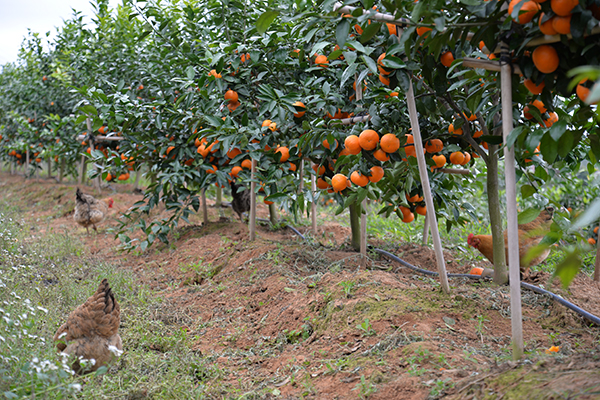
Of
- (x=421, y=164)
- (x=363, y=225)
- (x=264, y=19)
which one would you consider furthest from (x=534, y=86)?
(x=363, y=225)

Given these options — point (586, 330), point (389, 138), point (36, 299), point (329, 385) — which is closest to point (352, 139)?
point (389, 138)

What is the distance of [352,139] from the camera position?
2004mm

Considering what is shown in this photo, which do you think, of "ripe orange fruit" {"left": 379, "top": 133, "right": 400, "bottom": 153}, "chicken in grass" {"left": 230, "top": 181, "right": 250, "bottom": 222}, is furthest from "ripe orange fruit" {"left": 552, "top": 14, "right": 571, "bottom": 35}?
"chicken in grass" {"left": 230, "top": 181, "right": 250, "bottom": 222}

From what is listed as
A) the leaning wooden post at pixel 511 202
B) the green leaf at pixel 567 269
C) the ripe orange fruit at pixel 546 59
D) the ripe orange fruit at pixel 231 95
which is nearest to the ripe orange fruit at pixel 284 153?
the ripe orange fruit at pixel 231 95

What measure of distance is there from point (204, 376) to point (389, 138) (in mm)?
1382

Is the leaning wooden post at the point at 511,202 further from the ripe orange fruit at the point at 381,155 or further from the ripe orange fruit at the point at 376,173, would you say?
the ripe orange fruit at the point at 376,173

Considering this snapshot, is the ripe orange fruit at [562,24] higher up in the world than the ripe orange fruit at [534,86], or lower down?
higher up

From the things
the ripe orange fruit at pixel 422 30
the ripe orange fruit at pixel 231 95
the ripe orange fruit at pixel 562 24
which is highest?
the ripe orange fruit at pixel 231 95

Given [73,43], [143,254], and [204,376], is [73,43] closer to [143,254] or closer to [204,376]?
[143,254]

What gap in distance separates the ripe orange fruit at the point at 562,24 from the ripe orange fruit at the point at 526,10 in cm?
7

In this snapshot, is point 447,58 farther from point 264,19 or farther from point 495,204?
point 495,204

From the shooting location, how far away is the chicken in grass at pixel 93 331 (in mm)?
1970

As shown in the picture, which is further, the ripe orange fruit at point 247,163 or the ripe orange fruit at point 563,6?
the ripe orange fruit at point 247,163

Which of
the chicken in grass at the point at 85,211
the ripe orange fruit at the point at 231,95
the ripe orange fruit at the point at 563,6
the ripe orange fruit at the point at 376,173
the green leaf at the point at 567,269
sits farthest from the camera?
the chicken in grass at the point at 85,211
